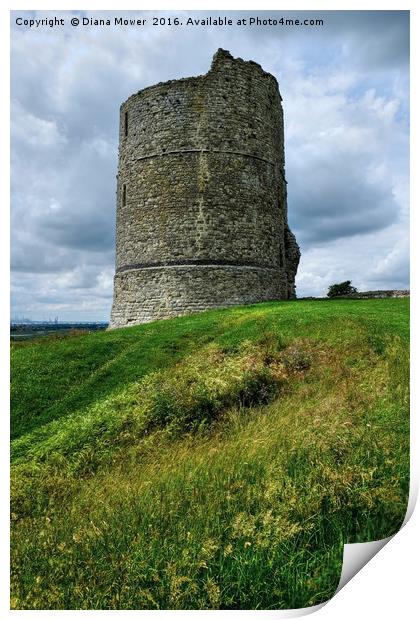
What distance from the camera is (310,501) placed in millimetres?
5148

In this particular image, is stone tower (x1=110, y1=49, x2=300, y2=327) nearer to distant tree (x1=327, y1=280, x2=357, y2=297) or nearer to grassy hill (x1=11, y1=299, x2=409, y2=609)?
distant tree (x1=327, y1=280, x2=357, y2=297)

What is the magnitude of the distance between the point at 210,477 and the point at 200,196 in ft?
48.7

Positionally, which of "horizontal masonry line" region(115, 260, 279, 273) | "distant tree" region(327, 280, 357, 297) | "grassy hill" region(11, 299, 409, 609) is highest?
"horizontal masonry line" region(115, 260, 279, 273)

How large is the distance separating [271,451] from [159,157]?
53.3 ft

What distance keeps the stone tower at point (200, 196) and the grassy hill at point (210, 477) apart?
9.83 metres

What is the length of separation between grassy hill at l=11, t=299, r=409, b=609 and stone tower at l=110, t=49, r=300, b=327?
32.3 feet

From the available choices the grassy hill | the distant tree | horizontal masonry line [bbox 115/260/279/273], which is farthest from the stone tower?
the grassy hill

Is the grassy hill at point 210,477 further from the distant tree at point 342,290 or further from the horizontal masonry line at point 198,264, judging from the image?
the distant tree at point 342,290

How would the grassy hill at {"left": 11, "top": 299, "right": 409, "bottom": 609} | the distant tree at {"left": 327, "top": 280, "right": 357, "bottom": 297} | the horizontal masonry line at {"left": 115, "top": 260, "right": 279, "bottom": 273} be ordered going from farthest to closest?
the distant tree at {"left": 327, "top": 280, "right": 357, "bottom": 297} → the horizontal masonry line at {"left": 115, "top": 260, "right": 279, "bottom": 273} → the grassy hill at {"left": 11, "top": 299, "right": 409, "bottom": 609}

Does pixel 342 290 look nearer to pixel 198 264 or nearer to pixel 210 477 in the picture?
pixel 198 264

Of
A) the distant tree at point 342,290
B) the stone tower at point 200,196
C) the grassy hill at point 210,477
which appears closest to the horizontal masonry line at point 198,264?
the stone tower at point 200,196

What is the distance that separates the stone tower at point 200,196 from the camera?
1914 cm

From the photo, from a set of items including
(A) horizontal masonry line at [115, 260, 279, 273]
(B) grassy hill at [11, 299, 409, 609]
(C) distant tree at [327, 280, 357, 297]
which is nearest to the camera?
(B) grassy hill at [11, 299, 409, 609]

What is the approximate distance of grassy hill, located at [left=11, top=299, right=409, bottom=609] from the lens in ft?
15.4
